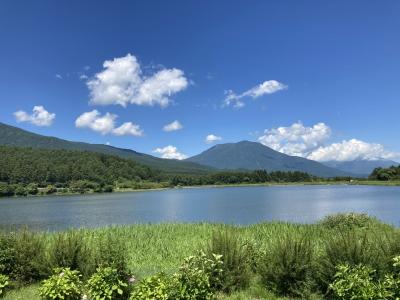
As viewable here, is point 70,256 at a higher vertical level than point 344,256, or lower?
lower

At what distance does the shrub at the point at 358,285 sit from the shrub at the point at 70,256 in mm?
6373

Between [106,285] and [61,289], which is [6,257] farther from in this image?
[106,285]

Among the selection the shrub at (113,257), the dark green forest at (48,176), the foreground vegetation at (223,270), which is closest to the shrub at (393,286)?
the foreground vegetation at (223,270)

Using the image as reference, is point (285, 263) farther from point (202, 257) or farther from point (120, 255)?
point (120, 255)

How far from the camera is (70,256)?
11.1 m

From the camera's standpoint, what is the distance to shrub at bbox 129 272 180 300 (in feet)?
26.4

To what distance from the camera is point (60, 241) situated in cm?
1131

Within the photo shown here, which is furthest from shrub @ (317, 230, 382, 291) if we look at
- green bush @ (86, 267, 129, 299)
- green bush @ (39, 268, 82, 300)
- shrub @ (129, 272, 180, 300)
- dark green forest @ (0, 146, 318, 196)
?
dark green forest @ (0, 146, 318, 196)

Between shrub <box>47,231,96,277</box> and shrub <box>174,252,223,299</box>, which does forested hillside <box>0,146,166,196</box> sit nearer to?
shrub <box>47,231,96,277</box>

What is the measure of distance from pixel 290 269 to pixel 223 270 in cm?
166

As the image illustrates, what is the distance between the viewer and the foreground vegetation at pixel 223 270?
27.0ft

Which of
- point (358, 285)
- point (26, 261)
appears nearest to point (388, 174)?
point (358, 285)

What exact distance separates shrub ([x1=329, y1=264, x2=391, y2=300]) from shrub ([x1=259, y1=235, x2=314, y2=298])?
1.08 meters

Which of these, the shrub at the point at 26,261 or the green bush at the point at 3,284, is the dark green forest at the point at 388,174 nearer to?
the shrub at the point at 26,261
